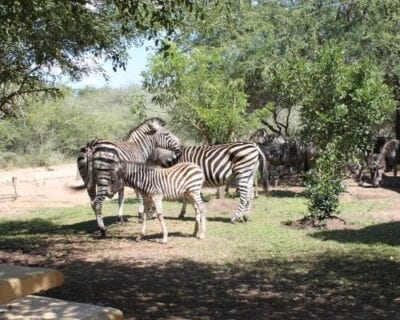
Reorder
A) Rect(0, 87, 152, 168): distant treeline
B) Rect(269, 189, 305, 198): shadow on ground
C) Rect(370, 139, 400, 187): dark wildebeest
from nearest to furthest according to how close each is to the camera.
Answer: Rect(269, 189, 305, 198): shadow on ground, Rect(370, 139, 400, 187): dark wildebeest, Rect(0, 87, 152, 168): distant treeline

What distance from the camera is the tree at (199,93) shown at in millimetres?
16781

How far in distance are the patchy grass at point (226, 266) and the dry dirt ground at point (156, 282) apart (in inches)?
0.5

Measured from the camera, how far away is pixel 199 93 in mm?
17312

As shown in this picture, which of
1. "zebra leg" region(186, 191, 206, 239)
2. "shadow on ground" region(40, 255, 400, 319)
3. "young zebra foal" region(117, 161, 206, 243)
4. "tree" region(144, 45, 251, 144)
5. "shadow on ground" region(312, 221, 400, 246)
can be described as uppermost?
"tree" region(144, 45, 251, 144)

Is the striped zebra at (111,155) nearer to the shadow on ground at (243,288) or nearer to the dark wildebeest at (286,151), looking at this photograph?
the shadow on ground at (243,288)

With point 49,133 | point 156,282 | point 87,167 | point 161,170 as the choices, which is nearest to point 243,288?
point 156,282

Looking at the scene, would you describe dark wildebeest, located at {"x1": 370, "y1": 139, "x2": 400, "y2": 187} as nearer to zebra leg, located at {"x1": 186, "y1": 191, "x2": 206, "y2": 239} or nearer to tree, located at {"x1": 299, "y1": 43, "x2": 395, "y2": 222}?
tree, located at {"x1": 299, "y1": 43, "x2": 395, "y2": 222}

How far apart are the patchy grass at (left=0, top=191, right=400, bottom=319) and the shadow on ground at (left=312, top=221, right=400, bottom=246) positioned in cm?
2

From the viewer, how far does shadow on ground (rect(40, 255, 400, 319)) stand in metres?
6.76

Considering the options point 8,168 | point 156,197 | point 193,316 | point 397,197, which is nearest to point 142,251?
point 156,197

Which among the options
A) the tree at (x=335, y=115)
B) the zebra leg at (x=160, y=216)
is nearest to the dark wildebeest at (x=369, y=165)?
the tree at (x=335, y=115)

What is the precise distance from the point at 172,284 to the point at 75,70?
5.92 m

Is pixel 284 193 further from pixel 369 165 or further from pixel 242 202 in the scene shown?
pixel 242 202

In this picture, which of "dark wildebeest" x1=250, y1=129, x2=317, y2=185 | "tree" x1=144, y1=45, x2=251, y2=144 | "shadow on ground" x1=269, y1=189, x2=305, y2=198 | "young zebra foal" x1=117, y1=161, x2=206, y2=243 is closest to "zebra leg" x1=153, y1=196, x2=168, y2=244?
"young zebra foal" x1=117, y1=161, x2=206, y2=243
